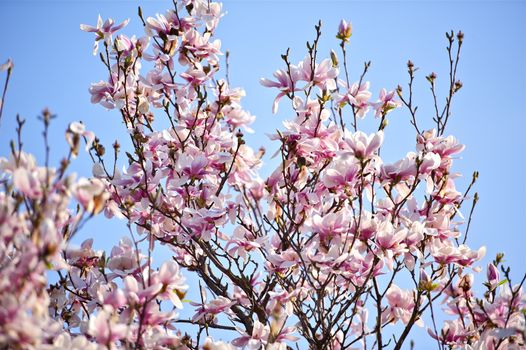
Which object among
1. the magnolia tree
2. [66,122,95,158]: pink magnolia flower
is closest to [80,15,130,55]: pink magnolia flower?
the magnolia tree

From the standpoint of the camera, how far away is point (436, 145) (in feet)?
10.7

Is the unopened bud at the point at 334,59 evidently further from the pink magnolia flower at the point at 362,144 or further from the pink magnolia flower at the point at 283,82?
the pink magnolia flower at the point at 362,144

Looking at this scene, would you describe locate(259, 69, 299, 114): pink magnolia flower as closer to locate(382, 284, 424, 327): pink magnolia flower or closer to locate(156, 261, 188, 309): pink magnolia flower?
locate(382, 284, 424, 327): pink magnolia flower

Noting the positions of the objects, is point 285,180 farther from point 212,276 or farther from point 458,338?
point 458,338

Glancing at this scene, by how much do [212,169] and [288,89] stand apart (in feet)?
2.14

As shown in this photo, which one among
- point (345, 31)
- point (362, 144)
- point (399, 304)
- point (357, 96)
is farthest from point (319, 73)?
point (399, 304)

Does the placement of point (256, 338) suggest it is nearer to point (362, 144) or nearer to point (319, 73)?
point (362, 144)

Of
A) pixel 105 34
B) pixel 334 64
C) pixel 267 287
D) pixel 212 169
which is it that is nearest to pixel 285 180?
pixel 212 169

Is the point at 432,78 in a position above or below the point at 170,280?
above

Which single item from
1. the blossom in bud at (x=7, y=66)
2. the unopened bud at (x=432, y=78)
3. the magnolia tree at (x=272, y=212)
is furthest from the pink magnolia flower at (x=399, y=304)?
the blossom in bud at (x=7, y=66)

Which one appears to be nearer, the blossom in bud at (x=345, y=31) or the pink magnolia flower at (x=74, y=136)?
the pink magnolia flower at (x=74, y=136)

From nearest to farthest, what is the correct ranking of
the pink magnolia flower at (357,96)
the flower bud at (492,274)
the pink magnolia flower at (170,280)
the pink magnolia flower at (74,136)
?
the pink magnolia flower at (74,136) → the pink magnolia flower at (170,280) → the flower bud at (492,274) → the pink magnolia flower at (357,96)

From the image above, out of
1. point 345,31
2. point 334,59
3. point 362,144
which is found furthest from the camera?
point 345,31

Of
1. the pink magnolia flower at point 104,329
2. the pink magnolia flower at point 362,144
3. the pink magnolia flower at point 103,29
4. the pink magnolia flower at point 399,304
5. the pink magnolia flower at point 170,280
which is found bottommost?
the pink magnolia flower at point 104,329
